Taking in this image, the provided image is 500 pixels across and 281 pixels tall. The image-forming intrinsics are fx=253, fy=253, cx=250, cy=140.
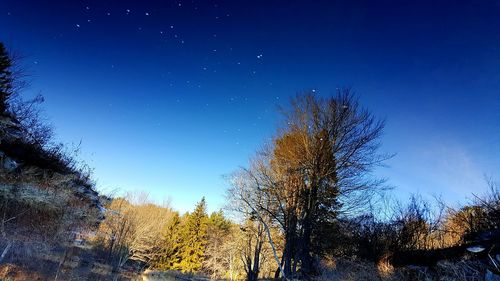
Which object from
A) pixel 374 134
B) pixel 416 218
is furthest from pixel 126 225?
pixel 416 218

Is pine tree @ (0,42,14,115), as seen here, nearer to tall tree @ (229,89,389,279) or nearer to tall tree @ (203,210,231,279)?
tall tree @ (229,89,389,279)

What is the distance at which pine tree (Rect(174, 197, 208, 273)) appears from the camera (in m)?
32.6

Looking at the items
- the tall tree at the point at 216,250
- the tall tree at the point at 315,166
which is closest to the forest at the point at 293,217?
the tall tree at the point at 315,166

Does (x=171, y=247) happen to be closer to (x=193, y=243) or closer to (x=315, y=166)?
(x=193, y=243)

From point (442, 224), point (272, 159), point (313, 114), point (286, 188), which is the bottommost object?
point (442, 224)

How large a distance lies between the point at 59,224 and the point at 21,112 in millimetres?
7565

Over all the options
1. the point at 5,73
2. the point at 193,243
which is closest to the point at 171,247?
the point at 193,243

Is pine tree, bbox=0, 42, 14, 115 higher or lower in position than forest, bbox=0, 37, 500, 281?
higher

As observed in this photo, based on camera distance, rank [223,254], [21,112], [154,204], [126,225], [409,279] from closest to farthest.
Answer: [409,279] < [126,225] < [21,112] < [223,254] < [154,204]

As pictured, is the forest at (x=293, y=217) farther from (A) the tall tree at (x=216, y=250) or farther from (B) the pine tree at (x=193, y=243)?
(B) the pine tree at (x=193, y=243)

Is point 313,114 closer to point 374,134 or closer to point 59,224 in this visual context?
point 374,134

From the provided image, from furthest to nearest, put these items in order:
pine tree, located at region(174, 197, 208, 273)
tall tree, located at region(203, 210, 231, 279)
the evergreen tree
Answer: pine tree, located at region(174, 197, 208, 273)
the evergreen tree
tall tree, located at region(203, 210, 231, 279)

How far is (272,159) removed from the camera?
1244cm

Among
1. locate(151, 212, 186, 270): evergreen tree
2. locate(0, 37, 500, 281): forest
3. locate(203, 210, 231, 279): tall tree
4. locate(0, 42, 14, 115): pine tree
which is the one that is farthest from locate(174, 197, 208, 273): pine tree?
locate(0, 42, 14, 115): pine tree
